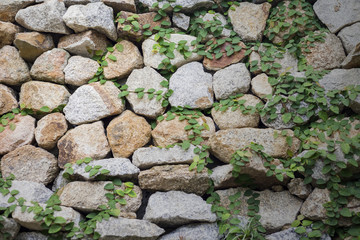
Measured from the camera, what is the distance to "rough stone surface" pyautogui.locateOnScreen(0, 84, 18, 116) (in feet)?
10.3

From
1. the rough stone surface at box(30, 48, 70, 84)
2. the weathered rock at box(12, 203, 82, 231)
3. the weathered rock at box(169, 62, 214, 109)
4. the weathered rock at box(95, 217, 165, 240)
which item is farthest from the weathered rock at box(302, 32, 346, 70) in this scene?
the weathered rock at box(12, 203, 82, 231)

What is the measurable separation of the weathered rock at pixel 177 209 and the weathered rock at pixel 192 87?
33.8 inches

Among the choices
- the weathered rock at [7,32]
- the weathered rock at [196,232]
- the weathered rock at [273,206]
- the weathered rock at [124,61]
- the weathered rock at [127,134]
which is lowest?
the weathered rock at [196,232]

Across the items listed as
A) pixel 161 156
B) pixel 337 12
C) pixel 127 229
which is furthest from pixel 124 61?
pixel 337 12

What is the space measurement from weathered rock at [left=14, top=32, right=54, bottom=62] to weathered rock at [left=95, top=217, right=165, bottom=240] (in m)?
1.86

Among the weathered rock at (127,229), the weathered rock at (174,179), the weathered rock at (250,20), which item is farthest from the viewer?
the weathered rock at (250,20)

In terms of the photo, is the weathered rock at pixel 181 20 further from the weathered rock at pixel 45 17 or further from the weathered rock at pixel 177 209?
the weathered rock at pixel 177 209

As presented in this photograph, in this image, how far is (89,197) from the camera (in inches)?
104

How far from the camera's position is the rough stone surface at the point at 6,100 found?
3145 mm

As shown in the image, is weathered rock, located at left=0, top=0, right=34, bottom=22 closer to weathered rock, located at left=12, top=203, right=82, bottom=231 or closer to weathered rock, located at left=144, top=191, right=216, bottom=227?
weathered rock, located at left=12, top=203, right=82, bottom=231

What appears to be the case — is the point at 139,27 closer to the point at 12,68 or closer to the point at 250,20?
the point at 250,20

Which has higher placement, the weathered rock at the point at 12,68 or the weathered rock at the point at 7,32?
the weathered rock at the point at 7,32

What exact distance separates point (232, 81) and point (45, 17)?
1953 mm

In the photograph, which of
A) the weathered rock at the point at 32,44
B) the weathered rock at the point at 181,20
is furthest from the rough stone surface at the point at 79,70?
the weathered rock at the point at 181,20
